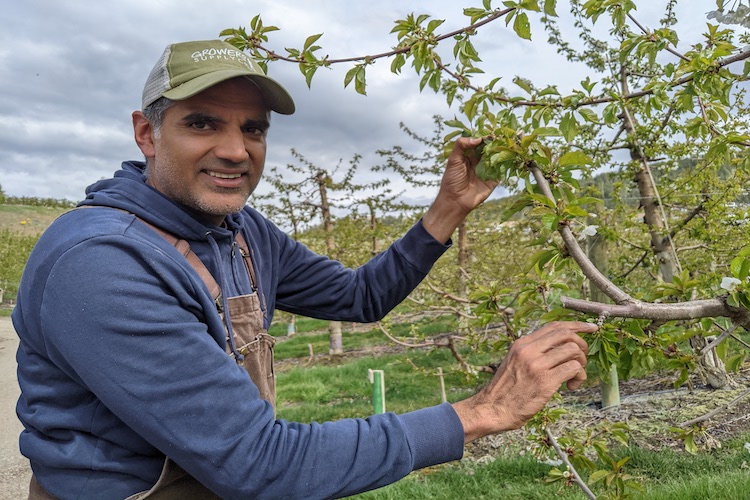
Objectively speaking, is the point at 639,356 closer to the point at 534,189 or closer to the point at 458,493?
the point at 534,189

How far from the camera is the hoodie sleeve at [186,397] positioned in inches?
63.6

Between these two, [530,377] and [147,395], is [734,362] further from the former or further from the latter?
[147,395]

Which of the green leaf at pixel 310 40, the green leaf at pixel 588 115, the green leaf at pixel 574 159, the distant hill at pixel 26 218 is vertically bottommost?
the green leaf at pixel 574 159

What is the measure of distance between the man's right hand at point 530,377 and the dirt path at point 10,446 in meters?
5.37

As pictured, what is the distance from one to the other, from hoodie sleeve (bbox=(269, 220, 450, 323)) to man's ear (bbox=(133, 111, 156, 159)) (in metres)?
0.85

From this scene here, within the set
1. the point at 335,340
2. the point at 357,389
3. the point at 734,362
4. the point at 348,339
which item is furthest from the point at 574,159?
the point at 348,339

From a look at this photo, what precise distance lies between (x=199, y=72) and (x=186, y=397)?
1.17 meters

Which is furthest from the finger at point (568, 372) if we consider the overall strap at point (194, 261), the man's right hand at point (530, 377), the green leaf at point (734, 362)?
the overall strap at point (194, 261)

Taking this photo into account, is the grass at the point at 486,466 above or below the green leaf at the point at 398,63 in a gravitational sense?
below

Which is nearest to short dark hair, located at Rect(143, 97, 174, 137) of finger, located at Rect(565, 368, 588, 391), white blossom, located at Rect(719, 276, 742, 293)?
finger, located at Rect(565, 368, 588, 391)

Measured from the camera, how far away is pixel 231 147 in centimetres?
223

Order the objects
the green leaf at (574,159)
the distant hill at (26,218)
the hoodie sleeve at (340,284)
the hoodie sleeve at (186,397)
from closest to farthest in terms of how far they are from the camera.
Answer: the hoodie sleeve at (186,397) → the green leaf at (574,159) → the hoodie sleeve at (340,284) → the distant hill at (26,218)

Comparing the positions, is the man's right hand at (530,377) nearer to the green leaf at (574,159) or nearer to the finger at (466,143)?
the green leaf at (574,159)

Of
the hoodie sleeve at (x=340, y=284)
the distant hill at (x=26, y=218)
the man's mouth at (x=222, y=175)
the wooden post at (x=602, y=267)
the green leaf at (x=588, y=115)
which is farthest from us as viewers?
the distant hill at (x=26, y=218)
